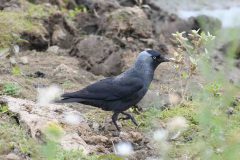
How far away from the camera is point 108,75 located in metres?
10.8

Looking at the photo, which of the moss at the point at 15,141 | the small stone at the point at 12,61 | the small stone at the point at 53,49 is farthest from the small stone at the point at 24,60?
the moss at the point at 15,141

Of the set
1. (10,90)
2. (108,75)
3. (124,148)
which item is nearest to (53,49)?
(108,75)

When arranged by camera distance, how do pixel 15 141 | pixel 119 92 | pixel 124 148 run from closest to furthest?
1. pixel 15 141
2. pixel 124 148
3. pixel 119 92

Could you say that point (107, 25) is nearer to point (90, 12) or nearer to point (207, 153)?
point (90, 12)

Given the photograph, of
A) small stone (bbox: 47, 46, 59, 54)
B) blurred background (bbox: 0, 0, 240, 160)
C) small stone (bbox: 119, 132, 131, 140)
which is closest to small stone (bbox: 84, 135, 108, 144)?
blurred background (bbox: 0, 0, 240, 160)

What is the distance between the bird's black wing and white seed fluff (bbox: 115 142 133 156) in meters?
0.91

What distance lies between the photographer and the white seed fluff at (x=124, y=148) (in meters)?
6.77

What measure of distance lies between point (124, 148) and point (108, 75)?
12.6ft

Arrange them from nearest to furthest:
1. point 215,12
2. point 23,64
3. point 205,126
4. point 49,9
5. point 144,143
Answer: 1. point 205,126
2. point 144,143
3. point 23,64
4. point 49,9
5. point 215,12

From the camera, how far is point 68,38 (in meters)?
11.9

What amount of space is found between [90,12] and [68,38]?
4.14ft

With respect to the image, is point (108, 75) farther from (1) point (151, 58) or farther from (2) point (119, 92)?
(2) point (119, 92)

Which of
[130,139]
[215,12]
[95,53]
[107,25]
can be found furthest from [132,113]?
[215,12]

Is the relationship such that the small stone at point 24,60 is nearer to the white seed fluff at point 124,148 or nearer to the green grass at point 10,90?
the green grass at point 10,90
